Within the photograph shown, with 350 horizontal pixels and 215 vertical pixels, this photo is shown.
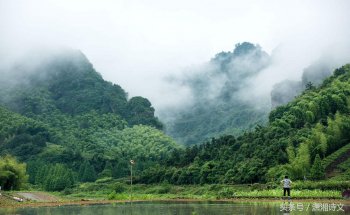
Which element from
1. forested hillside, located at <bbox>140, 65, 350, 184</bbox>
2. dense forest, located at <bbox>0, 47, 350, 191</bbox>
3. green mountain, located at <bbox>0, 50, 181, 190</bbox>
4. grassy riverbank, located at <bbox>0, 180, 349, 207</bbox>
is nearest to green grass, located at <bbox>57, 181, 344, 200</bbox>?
grassy riverbank, located at <bbox>0, 180, 349, 207</bbox>

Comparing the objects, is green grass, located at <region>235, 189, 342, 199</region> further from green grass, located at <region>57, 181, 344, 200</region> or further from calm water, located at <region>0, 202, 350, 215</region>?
calm water, located at <region>0, 202, 350, 215</region>

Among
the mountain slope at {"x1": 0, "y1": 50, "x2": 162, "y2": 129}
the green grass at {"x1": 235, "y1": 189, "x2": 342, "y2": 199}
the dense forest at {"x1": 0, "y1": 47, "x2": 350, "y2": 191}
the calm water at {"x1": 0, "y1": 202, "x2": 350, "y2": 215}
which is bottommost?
the calm water at {"x1": 0, "y1": 202, "x2": 350, "y2": 215}

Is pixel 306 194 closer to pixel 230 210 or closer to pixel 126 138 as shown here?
pixel 230 210

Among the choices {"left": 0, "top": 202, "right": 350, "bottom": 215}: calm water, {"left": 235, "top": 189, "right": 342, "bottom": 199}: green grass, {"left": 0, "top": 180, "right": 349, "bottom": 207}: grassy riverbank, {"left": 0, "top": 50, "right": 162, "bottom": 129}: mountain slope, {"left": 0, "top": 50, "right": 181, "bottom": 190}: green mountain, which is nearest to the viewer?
{"left": 0, "top": 202, "right": 350, "bottom": 215}: calm water

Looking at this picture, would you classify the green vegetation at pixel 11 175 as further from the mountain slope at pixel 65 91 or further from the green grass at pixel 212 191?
the mountain slope at pixel 65 91

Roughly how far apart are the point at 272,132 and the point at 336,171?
712 inches

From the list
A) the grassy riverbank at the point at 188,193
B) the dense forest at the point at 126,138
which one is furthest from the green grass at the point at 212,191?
the dense forest at the point at 126,138

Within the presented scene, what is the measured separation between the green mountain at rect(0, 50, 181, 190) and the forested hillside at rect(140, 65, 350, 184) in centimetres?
2125

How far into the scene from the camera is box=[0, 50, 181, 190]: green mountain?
93.1 meters

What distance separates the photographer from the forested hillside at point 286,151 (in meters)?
47.6

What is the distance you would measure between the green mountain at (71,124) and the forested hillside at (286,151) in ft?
69.7

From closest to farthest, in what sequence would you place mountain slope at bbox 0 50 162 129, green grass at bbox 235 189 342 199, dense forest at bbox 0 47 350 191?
1. green grass at bbox 235 189 342 199
2. dense forest at bbox 0 47 350 191
3. mountain slope at bbox 0 50 162 129

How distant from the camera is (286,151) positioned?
54906 millimetres

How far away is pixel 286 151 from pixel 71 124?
3513 inches
